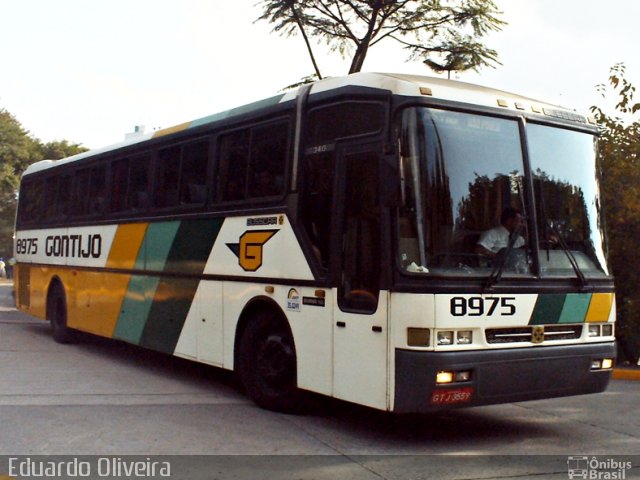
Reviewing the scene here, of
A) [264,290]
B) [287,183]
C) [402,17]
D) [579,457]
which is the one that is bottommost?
[579,457]

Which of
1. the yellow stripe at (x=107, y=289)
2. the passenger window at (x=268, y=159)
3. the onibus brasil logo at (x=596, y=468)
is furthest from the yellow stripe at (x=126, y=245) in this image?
the onibus brasil logo at (x=596, y=468)

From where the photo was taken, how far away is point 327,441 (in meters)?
7.15

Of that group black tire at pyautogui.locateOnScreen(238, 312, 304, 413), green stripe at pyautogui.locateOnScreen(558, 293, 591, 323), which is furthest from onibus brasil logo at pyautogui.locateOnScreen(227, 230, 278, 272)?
green stripe at pyautogui.locateOnScreen(558, 293, 591, 323)

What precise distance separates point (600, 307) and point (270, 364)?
317 centimetres

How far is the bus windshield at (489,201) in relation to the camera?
21.7 ft

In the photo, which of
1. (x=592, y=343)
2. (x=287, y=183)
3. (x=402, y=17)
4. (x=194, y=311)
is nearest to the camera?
(x=592, y=343)

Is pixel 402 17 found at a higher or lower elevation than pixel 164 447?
higher

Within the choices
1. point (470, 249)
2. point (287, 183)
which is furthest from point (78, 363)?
point (470, 249)

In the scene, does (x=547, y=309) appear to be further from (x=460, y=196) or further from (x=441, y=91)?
(x=441, y=91)

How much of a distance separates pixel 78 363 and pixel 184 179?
11.5 ft

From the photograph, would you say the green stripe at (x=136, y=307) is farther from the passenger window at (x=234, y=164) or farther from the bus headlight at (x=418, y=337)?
the bus headlight at (x=418, y=337)

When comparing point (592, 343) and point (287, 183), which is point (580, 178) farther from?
point (287, 183)

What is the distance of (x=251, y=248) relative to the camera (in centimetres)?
858

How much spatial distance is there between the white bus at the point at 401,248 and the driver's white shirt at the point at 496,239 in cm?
3
